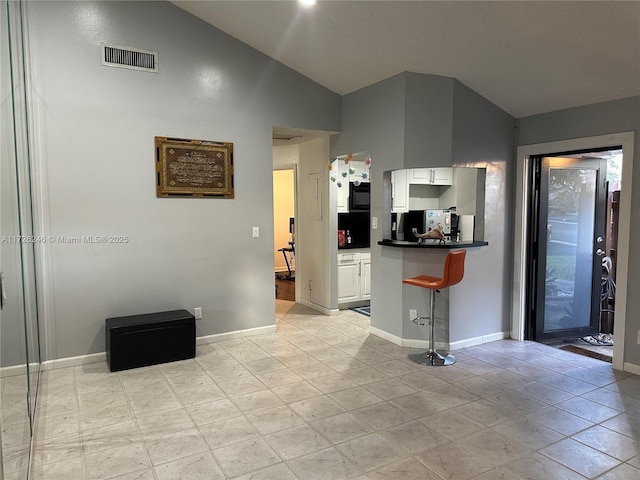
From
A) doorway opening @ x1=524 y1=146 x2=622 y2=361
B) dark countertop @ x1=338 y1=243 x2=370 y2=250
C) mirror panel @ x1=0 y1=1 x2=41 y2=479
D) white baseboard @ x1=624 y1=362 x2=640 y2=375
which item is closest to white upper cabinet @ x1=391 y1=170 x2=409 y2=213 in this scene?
dark countertop @ x1=338 y1=243 x2=370 y2=250

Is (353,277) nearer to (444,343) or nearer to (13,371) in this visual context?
(444,343)

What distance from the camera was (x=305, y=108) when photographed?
4.95 meters

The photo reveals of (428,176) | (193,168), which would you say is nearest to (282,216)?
(428,176)

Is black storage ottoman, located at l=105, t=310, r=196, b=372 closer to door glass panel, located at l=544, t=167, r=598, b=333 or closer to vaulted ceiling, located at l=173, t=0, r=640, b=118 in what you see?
vaulted ceiling, located at l=173, t=0, r=640, b=118

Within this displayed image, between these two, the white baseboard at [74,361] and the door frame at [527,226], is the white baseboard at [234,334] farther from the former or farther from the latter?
the door frame at [527,226]

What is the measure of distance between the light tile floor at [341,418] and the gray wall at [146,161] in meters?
0.67

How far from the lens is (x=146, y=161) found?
4.14m

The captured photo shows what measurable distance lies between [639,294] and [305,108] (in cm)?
368

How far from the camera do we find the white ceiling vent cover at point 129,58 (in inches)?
154

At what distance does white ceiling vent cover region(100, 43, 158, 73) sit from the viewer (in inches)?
154

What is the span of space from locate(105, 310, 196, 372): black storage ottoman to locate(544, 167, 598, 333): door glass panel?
377 cm

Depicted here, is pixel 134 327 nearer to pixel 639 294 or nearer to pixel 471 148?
pixel 471 148

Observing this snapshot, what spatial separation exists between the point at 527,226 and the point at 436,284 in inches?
60.9

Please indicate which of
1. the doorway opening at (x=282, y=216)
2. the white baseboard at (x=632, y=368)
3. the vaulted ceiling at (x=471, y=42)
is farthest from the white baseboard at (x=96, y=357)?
the doorway opening at (x=282, y=216)
